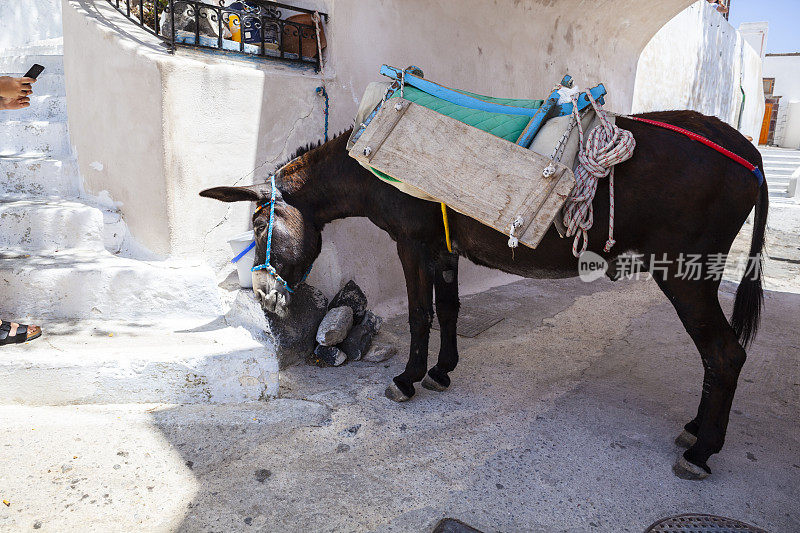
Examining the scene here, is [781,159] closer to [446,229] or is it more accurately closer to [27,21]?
[446,229]

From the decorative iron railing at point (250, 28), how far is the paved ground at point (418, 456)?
7.33ft

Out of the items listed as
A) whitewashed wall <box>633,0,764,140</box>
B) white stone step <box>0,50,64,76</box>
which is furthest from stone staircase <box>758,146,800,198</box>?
white stone step <box>0,50,64,76</box>

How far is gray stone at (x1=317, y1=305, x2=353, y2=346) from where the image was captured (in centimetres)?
345

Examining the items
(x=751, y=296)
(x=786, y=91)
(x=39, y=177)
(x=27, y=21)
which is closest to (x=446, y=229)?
(x=751, y=296)

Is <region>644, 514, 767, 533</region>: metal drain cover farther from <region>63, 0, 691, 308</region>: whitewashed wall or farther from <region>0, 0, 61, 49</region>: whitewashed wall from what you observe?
<region>0, 0, 61, 49</region>: whitewashed wall

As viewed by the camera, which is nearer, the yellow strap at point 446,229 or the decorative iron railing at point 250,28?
the yellow strap at point 446,229

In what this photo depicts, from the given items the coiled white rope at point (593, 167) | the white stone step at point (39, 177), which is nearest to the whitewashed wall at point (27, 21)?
the white stone step at point (39, 177)

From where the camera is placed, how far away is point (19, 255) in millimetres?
3289

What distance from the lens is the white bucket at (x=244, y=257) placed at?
10.9 feet

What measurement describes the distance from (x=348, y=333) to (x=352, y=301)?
0.28 meters

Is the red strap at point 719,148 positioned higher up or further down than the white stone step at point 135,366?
higher up

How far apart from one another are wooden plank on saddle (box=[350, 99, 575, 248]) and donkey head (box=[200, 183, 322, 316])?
0.68 metres

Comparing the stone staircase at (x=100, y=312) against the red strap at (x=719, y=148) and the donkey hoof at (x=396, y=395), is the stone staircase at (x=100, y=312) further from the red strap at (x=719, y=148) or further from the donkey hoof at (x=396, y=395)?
the red strap at (x=719, y=148)

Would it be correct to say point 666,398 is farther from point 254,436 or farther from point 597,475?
point 254,436
